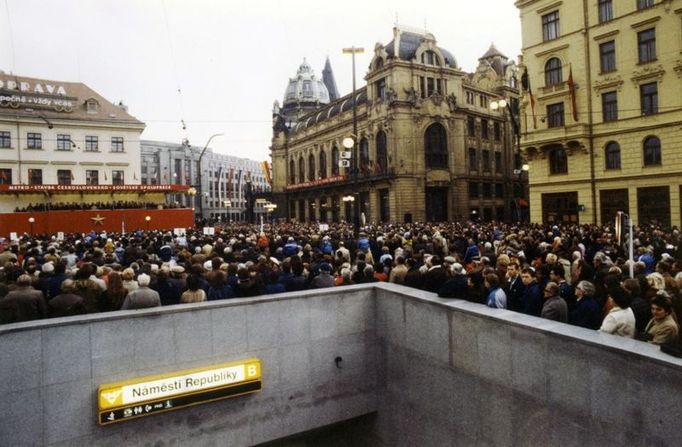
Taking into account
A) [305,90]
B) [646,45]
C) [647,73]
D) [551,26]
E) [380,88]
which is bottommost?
[647,73]

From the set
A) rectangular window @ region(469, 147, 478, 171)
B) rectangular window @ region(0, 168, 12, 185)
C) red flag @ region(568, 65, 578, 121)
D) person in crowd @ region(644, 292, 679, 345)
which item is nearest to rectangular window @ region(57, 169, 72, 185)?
rectangular window @ region(0, 168, 12, 185)

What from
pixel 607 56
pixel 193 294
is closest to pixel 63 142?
pixel 193 294

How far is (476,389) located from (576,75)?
29.9 meters

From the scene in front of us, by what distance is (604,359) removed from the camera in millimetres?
4805

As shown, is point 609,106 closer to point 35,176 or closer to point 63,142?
point 63,142

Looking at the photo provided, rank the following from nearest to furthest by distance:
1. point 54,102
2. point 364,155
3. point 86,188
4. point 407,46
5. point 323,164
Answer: point 86,188, point 407,46, point 54,102, point 364,155, point 323,164

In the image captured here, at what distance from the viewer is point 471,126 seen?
169ft

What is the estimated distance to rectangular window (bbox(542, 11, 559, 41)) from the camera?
30734 millimetres

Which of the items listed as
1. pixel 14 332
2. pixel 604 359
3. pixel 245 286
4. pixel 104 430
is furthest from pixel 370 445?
pixel 14 332

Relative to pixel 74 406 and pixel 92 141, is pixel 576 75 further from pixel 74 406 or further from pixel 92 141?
pixel 92 141

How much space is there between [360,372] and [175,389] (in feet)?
11.1

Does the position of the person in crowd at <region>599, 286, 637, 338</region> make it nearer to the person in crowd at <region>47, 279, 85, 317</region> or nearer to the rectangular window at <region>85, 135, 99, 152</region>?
the person in crowd at <region>47, 279, 85, 317</region>

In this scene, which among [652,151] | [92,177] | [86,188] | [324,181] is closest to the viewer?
[652,151]

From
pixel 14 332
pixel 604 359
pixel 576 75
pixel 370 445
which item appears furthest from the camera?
pixel 576 75
